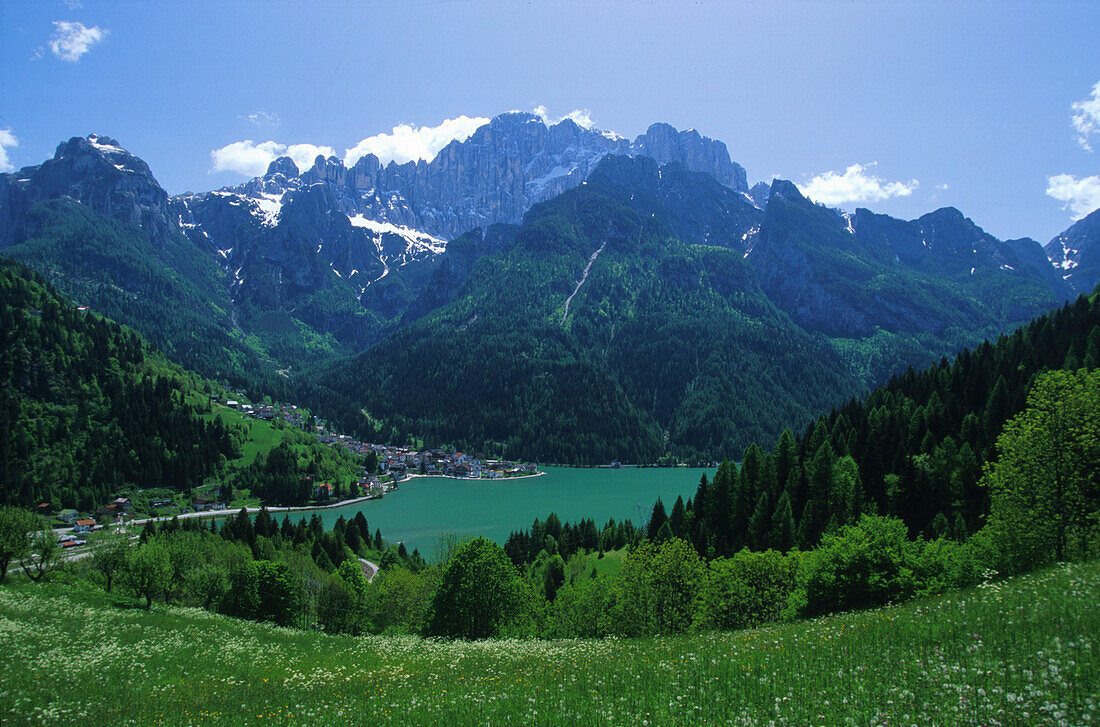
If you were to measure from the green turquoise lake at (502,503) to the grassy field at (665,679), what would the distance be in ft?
258

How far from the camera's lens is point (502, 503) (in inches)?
5689

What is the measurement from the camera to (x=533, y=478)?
190m

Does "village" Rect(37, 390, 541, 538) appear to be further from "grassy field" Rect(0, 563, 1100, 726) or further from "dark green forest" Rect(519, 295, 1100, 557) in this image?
"dark green forest" Rect(519, 295, 1100, 557)

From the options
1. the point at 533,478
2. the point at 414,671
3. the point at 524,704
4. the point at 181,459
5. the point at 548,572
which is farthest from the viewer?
the point at 533,478

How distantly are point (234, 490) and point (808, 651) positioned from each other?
153709 millimetres

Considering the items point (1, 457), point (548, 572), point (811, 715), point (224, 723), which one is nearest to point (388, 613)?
point (548, 572)

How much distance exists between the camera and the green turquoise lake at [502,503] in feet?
385

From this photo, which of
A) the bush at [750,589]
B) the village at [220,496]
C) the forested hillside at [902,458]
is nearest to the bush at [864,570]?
the bush at [750,589]

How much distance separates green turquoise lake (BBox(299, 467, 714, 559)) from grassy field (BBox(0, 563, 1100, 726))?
Result: 258ft

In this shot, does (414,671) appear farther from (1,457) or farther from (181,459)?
(181,459)

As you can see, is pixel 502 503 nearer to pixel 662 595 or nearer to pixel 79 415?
pixel 79 415

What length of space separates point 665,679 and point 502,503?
13675 cm

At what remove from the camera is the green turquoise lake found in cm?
11738

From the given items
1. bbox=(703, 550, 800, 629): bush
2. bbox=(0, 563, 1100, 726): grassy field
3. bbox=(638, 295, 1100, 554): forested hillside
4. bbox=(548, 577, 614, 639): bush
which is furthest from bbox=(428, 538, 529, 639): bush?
bbox=(638, 295, 1100, 554): forested hillside
